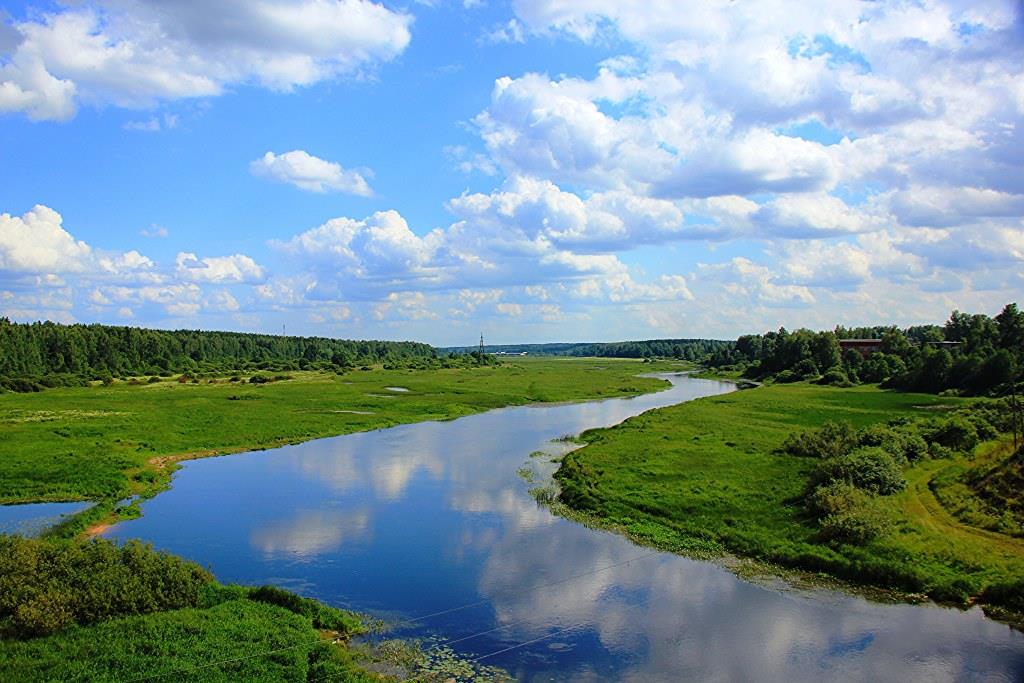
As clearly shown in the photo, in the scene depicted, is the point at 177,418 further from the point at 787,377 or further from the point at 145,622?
the point at 787,377

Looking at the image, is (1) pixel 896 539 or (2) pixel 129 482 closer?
(1) pixel 896 539

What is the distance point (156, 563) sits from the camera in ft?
68.8

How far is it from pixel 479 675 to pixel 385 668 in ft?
7.81

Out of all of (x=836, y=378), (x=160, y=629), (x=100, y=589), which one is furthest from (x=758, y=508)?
(x=836, y=378)

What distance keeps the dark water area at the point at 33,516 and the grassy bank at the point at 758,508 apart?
2297cm

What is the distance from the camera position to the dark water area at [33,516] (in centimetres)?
→ 2997

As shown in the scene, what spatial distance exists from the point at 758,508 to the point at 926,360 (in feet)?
216

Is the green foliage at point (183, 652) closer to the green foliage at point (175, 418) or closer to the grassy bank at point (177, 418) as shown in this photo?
the grassy bank at point (177, 418)

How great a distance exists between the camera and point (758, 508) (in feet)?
101

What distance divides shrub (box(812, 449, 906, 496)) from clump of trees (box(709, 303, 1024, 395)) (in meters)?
45.0

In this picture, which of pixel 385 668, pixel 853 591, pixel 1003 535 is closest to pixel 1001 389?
pixel 1003 535

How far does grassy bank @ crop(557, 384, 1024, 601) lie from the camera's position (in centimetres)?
2358

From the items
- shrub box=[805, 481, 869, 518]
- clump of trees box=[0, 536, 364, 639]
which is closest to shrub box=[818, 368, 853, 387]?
shrub box=[805, 481, 869, 518]

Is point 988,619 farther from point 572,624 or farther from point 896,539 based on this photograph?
point 572,624
